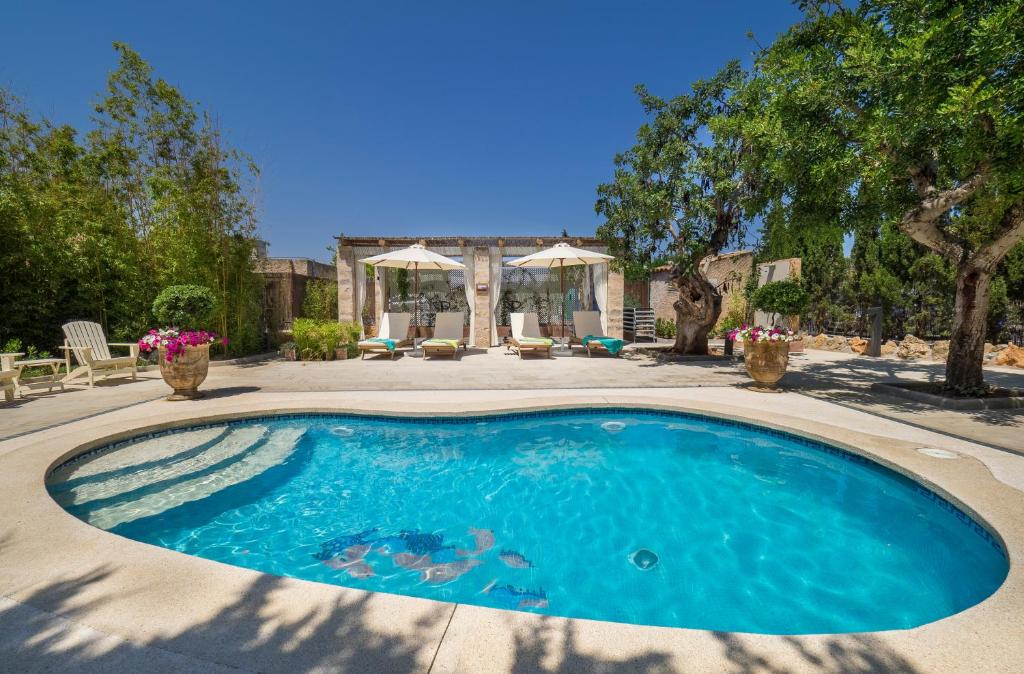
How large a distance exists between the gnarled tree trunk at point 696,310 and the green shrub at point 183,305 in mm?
9680

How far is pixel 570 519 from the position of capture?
3297 mm

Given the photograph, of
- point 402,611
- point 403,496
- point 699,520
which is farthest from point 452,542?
point 699,520

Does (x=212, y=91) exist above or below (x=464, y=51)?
below

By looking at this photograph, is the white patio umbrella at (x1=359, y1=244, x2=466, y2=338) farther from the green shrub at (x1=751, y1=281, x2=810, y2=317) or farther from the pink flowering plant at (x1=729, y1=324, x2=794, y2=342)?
the green shrub at (x1=751, y1=281, x2=810, y2=317)

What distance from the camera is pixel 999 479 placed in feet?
9.77

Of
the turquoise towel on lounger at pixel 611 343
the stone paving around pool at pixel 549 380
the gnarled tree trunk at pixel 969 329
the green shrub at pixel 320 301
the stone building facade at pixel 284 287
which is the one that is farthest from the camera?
the green shrub at pixel 320 301

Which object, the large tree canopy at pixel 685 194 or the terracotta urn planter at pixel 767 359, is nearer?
the terracotta urn planter at pixel 767 359

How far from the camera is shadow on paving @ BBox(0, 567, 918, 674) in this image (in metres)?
1.34

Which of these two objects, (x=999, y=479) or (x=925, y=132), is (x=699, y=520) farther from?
(x=925, y=132)

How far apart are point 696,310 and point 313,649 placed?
9.53 m

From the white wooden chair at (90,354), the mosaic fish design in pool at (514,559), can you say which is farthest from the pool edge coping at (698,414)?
the white wooden chair at (90,354)

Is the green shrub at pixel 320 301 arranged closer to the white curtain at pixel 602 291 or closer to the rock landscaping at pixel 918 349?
the white curtain at pixel 602 291

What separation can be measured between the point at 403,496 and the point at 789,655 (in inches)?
113

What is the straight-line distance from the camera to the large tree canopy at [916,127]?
3.97m
